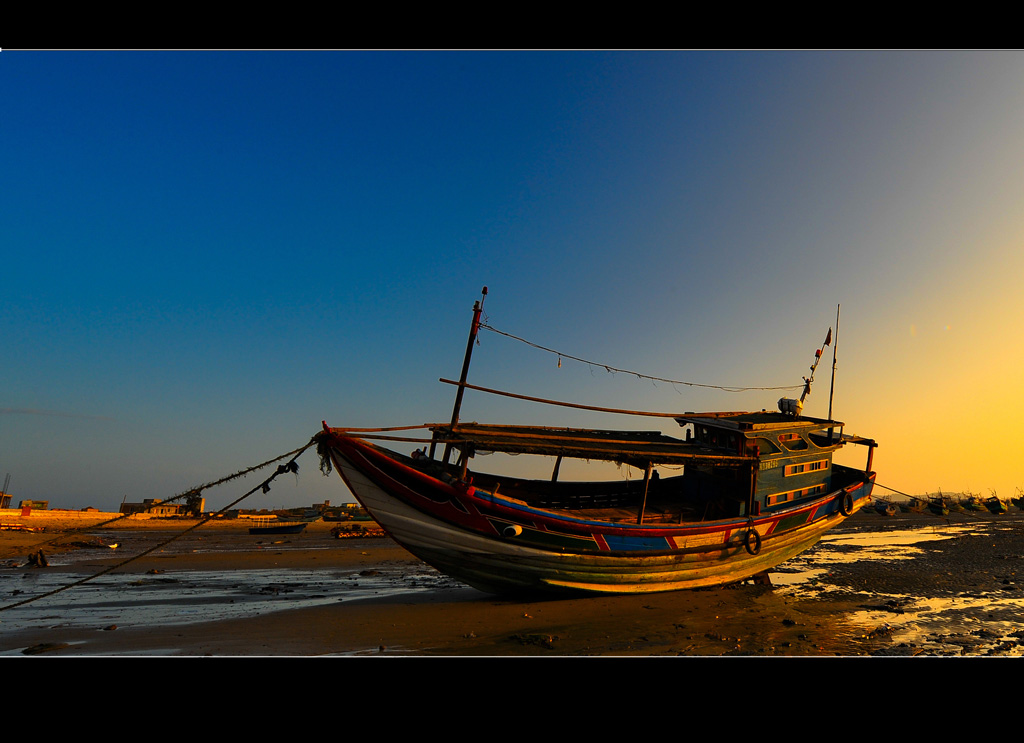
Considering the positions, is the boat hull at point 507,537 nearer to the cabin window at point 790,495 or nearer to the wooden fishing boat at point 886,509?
the cabin window at point 790,495

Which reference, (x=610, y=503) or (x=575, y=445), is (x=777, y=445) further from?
(x=575, y=445)

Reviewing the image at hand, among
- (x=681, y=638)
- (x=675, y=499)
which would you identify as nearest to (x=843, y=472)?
(x=675, y=499)

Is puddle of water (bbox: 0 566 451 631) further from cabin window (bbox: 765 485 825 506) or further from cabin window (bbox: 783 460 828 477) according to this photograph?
cabin window (bbox: 783 460 828 477)

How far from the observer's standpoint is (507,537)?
47.5 feet

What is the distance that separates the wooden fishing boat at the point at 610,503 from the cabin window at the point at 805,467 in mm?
76

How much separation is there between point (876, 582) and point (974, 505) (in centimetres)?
4578

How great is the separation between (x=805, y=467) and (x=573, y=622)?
1227 centimetres

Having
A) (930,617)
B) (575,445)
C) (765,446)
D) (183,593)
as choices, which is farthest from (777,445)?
(183,593)

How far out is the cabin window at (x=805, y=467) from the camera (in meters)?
19.2

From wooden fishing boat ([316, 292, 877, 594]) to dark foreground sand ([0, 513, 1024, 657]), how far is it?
106 cm

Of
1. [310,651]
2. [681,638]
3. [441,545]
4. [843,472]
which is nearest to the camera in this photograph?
[310,651]

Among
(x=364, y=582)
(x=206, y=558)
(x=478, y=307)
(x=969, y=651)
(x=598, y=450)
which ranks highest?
(x=478, y=307)

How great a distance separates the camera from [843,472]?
23953 millimetres

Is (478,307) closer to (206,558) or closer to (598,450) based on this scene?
(598,450)
